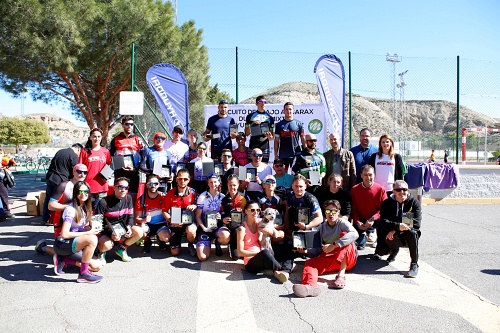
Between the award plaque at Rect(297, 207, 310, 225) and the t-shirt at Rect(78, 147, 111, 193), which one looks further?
the t-shirt at Rect(78, 147, 111, 193)

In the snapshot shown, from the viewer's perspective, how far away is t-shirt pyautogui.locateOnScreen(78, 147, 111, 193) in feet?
19.8

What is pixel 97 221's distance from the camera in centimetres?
491

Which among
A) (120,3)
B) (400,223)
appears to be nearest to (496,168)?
(400,223)

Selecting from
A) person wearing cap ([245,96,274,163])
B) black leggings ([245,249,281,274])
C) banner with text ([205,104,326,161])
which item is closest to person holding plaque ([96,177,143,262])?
black leggings ([245,249,281,274])

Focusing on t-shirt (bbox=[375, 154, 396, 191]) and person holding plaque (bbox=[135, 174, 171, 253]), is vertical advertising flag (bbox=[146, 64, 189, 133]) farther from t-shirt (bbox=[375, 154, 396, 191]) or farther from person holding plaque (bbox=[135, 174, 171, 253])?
t-shirt (bbox=[375, 154, 396, 191])

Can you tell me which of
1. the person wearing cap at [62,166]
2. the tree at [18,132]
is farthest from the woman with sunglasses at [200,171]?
the tree at [18,132]

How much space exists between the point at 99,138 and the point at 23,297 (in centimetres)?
278

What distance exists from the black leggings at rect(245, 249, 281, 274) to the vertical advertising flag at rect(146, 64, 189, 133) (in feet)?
17.5

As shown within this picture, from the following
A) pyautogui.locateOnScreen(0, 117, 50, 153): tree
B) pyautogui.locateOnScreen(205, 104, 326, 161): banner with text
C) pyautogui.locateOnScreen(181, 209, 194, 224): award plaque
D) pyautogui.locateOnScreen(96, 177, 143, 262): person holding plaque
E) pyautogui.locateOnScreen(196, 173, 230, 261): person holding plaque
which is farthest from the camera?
pyautogui.locateOnScreen(0, 117, 50, 153): tree

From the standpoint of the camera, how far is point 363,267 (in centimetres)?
532

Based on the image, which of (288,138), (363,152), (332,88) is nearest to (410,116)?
(332,88)

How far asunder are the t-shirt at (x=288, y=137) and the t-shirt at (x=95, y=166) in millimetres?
3153

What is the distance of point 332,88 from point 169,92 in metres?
4.10

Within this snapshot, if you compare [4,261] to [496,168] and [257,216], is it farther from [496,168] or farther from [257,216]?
[496,168]
